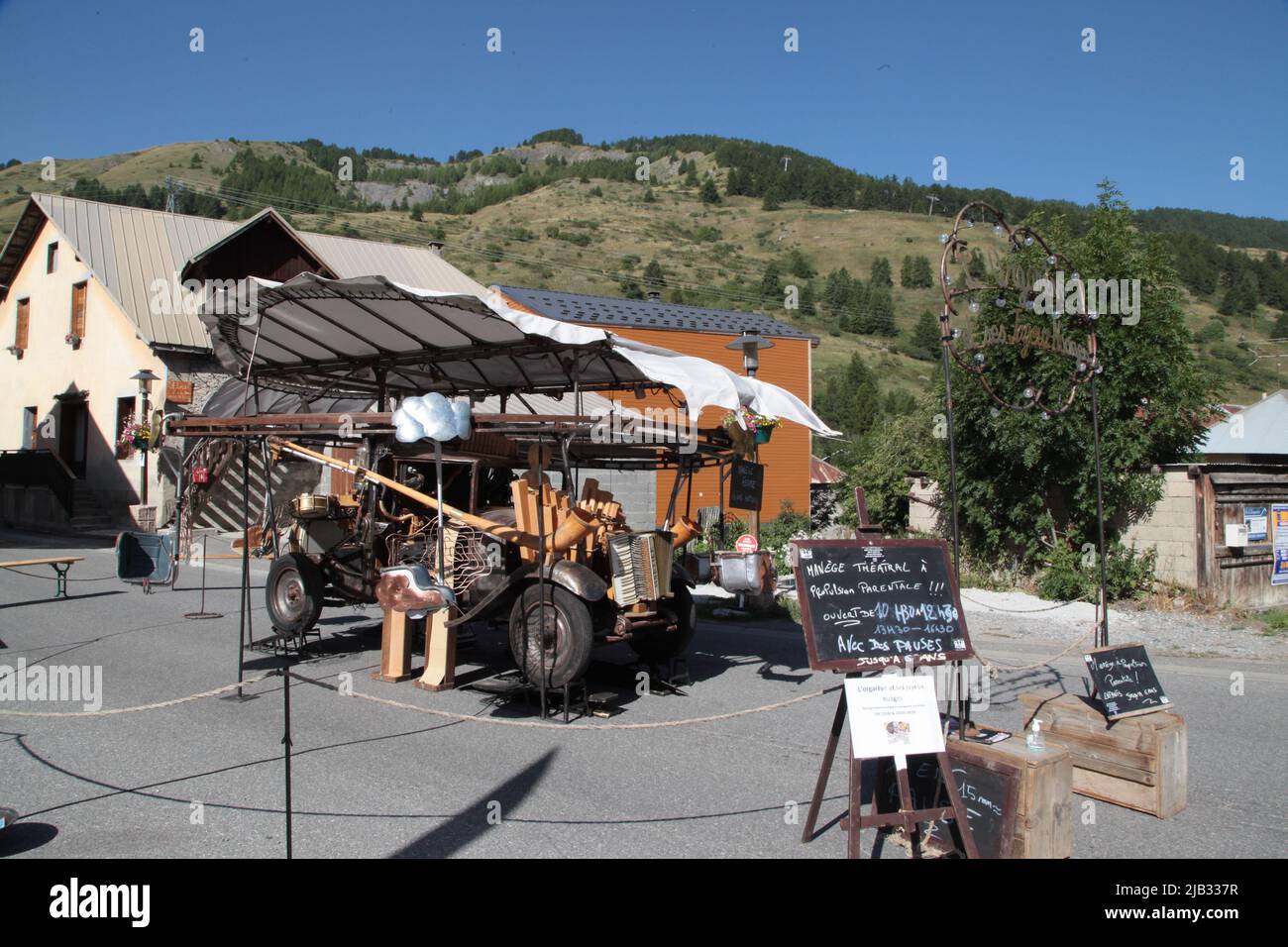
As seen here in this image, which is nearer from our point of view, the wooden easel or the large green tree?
the wooden easel

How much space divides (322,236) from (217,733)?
28.8m

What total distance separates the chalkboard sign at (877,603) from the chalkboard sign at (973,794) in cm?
57

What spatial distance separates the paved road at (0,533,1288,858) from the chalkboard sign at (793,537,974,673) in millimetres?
1079

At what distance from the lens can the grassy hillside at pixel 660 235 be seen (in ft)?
230

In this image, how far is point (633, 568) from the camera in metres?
8.24

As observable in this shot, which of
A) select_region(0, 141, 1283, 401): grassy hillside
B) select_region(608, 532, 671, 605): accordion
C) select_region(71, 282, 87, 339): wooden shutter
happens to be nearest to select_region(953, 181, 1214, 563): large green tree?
select_region(608, 532, 671, 605): accordion

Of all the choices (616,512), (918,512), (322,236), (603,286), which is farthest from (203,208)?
(616,512)

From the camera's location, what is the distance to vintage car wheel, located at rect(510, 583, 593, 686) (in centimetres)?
766

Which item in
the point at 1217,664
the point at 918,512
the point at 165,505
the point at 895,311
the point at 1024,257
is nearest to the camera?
the point at 1024,257

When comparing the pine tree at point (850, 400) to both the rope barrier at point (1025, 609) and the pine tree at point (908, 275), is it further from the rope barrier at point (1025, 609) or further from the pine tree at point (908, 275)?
the pine tree at point (908, 275)

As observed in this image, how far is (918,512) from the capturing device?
746 inches

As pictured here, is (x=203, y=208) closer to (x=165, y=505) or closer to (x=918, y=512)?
(x=165, y=505)

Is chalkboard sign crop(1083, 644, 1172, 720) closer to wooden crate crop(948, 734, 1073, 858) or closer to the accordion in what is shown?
wooden crate crop(948, 734, 1073, 858)
